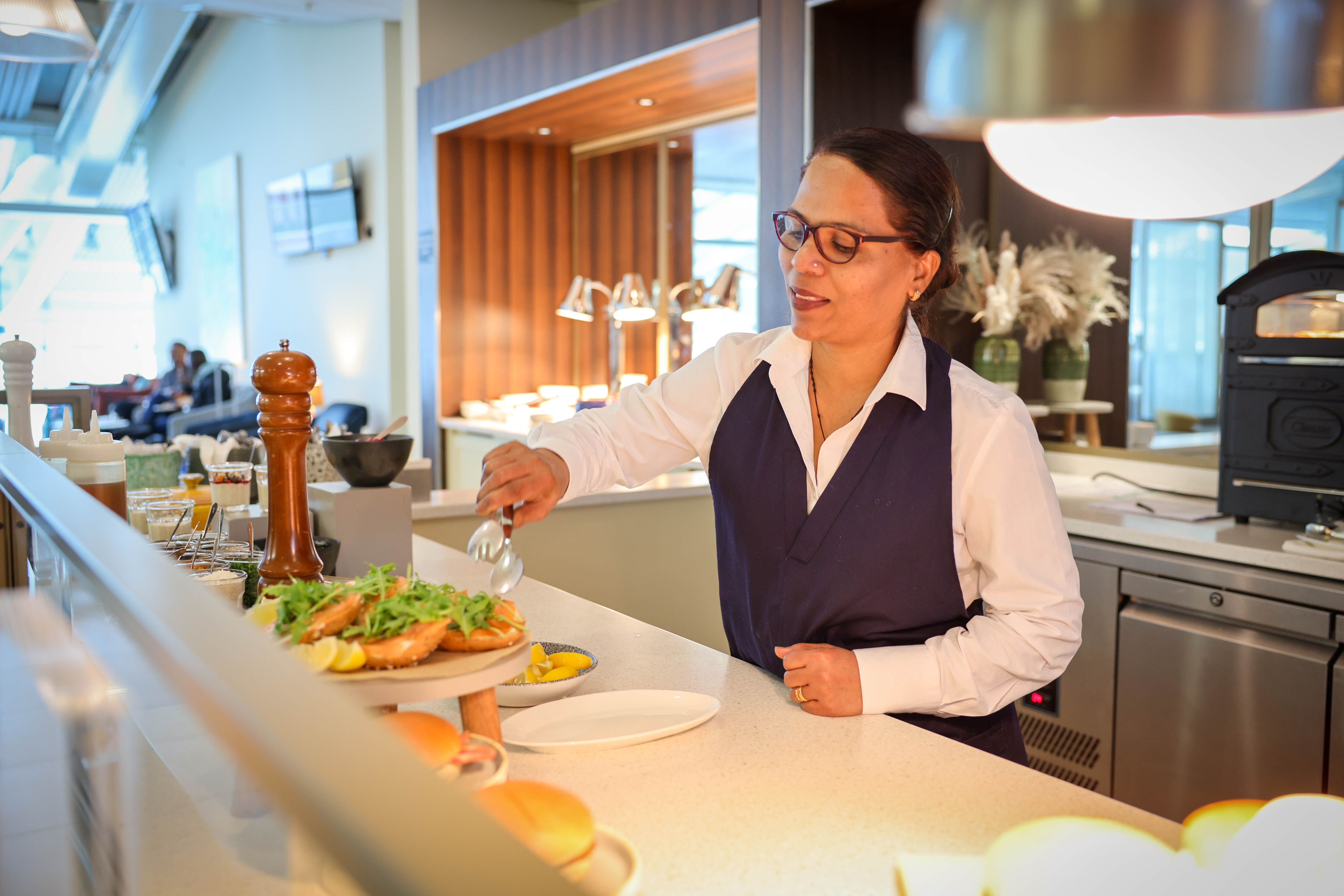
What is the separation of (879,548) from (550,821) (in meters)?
0.86

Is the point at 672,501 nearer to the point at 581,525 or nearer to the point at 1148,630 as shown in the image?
the point at 581,525

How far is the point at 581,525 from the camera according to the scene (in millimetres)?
3104

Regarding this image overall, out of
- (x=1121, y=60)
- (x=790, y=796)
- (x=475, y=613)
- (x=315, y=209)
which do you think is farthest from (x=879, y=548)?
(x=315, y=209)

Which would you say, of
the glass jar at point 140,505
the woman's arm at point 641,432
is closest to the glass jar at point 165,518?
the glass jar at point 140,505

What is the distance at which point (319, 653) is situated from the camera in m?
0.88

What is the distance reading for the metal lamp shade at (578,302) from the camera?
5.42 metres

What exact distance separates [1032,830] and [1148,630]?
1.90m

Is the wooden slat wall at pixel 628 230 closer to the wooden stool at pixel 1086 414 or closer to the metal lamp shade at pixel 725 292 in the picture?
the metal lamp shade at pixel 725 292

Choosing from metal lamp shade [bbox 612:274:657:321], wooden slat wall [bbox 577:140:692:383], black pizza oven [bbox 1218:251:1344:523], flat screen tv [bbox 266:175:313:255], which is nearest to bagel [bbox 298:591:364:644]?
black pizza oven [bbox 1218:251:1344:523]

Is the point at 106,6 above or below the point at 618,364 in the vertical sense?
above

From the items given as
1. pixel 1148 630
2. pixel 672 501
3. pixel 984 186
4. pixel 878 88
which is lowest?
pixel 1148 630

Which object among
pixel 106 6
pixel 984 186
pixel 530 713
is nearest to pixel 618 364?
pixel 984 186

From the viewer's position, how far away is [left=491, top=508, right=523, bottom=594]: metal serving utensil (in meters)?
1.27

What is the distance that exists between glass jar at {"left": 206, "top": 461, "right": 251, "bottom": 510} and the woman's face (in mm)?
1298
